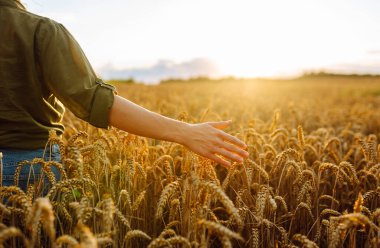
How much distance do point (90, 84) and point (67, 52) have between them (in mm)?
188

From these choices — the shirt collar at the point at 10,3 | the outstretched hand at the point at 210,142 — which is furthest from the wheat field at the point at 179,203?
the shirt collar at the point at 10,3

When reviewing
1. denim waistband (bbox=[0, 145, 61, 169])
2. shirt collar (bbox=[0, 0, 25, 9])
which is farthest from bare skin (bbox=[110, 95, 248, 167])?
shirt collar (bbox=[0, 0, 25, 9])

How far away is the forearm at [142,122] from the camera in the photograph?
1.92 meters

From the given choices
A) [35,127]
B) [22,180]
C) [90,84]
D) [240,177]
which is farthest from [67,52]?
[240,177]

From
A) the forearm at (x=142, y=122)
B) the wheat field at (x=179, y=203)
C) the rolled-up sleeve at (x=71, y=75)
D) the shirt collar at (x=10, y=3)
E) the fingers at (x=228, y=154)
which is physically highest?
the shirt collar at (x=10, y=3)

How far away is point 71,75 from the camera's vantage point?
1.89 m

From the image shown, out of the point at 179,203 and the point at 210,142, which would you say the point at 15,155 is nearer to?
the point at 179,203

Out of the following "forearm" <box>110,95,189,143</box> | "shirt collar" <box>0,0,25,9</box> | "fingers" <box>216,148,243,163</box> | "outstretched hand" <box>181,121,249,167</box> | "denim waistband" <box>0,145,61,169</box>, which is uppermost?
"shirt collar" <box>0,0,25,9</box>

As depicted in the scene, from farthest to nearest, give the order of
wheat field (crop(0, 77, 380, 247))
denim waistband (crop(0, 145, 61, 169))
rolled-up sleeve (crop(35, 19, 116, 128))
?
1. denim waistband (crop(0, 145, 61, 169))
2. rolled-up sleeve (crop(35, 19, 116, 128))
3. wheat field (crop(0, 77, 380, 247))

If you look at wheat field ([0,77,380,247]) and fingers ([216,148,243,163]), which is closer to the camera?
wheat field ([0,77,380,247])

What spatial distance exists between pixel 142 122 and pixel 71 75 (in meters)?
0.41

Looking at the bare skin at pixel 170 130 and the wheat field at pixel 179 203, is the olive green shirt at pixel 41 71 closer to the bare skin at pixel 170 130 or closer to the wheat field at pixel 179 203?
the bare skin at pixel 170 130

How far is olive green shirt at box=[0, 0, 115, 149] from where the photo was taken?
6.21 feet

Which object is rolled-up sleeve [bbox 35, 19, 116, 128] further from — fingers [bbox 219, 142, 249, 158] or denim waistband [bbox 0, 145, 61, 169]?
fingers [bbox 219, 142, 249, 158]
